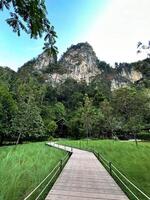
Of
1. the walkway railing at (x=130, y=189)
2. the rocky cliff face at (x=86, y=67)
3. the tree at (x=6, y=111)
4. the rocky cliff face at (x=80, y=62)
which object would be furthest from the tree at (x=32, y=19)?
the rocky cliff face at (x=80, y=62)

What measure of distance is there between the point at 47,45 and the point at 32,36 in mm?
310

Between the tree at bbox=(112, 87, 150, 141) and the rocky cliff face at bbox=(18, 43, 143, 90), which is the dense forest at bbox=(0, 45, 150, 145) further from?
the rocky cliff face at bbox=(18, 43, 143, 90)

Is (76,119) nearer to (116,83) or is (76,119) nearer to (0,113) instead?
(0,113)

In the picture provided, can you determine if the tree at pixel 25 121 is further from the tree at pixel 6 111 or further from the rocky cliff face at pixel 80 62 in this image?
the rocky cliff face at pixel 80 62

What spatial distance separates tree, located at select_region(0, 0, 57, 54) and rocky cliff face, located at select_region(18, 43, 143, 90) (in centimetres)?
12603

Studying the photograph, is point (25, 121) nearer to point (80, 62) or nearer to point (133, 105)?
point (133, 105)

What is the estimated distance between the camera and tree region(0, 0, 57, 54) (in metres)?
4.09

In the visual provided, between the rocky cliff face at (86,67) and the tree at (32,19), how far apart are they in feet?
413

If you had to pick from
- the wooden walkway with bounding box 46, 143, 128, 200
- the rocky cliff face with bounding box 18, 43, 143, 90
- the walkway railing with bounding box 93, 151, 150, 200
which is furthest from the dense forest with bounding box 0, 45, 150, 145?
the rocky cliff face with bounding box 18, 43, 143, 90

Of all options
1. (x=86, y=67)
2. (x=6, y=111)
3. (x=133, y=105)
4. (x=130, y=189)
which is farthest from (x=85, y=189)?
(x=86, y=67)

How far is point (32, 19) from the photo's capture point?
166 inches

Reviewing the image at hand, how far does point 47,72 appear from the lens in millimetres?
127250

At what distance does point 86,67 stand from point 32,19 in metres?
143

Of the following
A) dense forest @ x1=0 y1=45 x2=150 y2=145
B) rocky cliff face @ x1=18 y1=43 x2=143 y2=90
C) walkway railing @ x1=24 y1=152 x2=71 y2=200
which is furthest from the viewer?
rocky cliff face @ x1=18 y1=43 x2=143 y2=90
